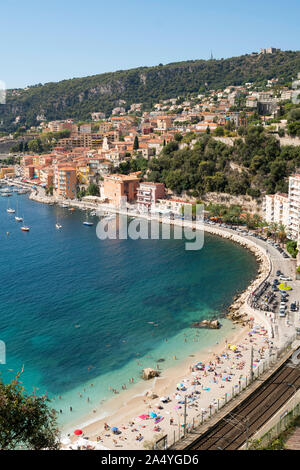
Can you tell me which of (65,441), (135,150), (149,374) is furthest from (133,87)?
(65,441)

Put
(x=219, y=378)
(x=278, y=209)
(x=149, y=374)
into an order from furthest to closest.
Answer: (x=278, y=209)
(x=149, y=374)
(x=219, y=378)

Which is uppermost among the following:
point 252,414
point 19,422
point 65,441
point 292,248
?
point 19,422

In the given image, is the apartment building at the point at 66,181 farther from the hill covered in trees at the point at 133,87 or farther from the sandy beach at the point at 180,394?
the hill covered in trees at the point at 133,87

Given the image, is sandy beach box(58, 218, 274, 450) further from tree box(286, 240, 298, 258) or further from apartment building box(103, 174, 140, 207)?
apartment building box(103, 174, 140, 207)

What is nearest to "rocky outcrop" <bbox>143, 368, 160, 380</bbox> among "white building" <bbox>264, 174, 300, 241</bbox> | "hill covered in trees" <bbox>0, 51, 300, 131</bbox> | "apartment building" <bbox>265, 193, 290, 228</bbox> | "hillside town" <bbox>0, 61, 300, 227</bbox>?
"white building" <bbox>264, 174, 300, 241</bbox>

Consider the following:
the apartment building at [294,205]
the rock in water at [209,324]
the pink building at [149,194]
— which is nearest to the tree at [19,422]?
the rock in water at [209,324]

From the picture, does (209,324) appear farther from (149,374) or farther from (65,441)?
(65,441)

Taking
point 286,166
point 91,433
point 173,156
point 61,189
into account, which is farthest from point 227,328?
point 61,189
